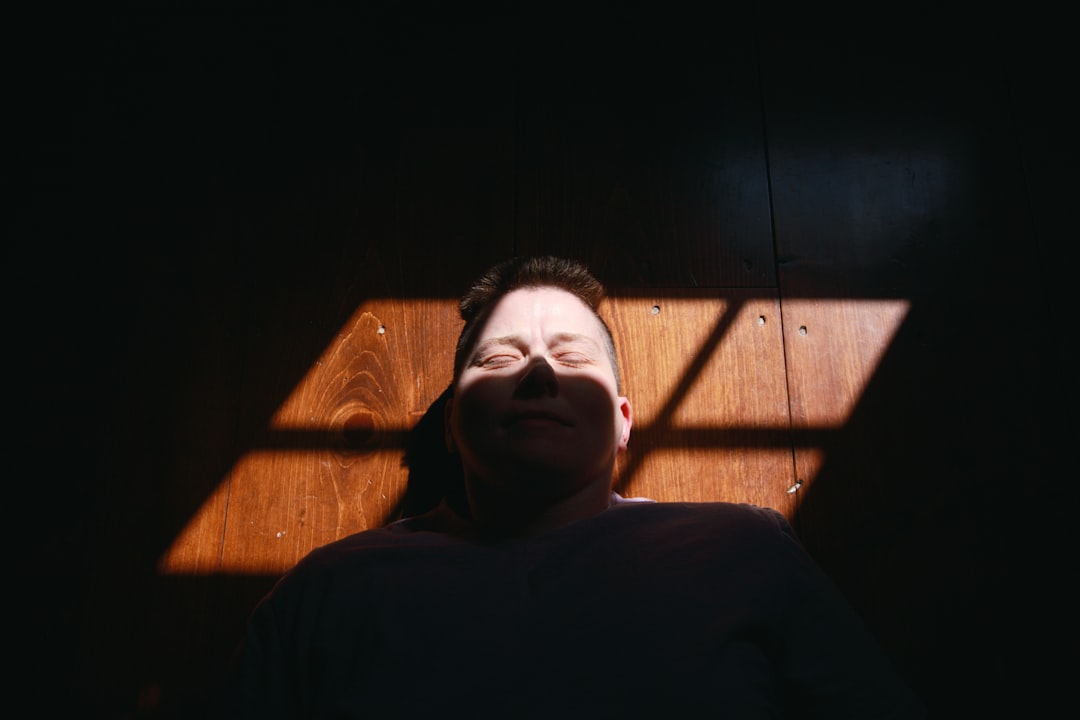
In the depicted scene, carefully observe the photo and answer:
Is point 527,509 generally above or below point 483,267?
below

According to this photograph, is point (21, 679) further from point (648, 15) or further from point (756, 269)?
point (648, 15)

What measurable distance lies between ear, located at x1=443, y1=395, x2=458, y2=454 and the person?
0.11 metres

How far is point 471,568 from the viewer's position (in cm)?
91

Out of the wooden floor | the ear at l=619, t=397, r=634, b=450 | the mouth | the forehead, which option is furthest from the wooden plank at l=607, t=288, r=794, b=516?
the mouth

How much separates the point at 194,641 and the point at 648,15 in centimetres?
167

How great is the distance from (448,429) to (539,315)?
29cm

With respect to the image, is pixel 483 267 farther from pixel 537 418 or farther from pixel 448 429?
pixel 537 418

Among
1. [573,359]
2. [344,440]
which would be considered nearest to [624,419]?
[573,359]

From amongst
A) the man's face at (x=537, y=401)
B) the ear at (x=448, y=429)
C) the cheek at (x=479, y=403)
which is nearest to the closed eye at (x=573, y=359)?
the man's face at (x=537, y=401)

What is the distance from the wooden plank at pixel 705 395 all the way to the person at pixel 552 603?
220 mm

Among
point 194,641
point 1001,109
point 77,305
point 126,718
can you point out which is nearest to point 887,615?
point 1001,109

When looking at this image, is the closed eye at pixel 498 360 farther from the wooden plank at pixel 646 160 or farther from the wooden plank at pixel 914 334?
the wooden plank at pixel 914 334

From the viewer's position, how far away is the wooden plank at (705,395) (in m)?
1.23

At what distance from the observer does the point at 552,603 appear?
84 cm
